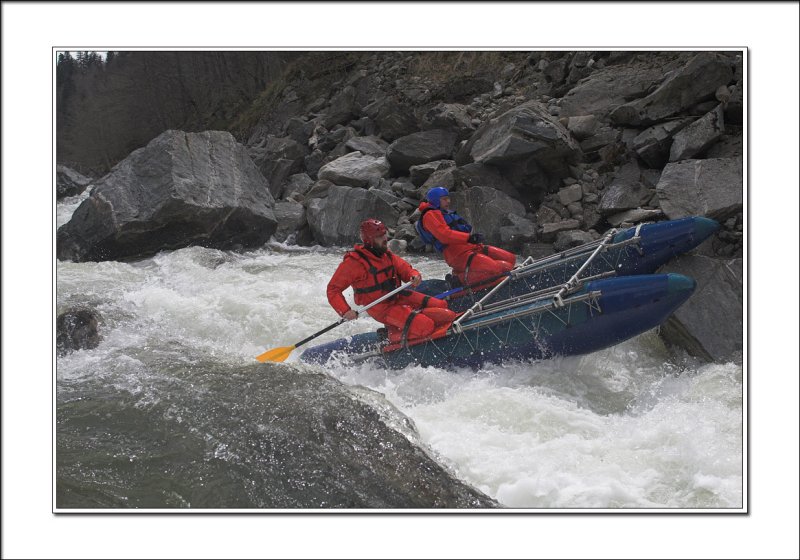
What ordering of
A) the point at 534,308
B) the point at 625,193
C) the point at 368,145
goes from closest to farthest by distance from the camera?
1. the point at 534,308
2. the point at 625,193
3. the point at 368,145

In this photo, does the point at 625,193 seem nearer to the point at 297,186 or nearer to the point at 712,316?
the point at 712,316

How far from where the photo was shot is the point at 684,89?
8.88 meters

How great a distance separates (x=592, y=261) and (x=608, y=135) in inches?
167

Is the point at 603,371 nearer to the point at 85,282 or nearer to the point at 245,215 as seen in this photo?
the point at 85,282

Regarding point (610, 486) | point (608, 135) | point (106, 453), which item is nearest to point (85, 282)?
point (106, 453)

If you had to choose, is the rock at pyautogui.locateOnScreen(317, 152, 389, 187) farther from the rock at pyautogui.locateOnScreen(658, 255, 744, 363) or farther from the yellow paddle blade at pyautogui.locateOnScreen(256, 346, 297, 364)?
the rock at pyautogui.locateOnScreen(658, 255, 744, 363)

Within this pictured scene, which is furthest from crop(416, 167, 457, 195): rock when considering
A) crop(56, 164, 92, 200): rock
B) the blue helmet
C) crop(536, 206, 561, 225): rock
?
crop(56, 164, 92, 200): rock

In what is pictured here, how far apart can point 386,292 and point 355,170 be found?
6608 mm

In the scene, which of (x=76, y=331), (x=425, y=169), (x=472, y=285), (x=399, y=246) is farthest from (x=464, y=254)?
(x=425, y=169)

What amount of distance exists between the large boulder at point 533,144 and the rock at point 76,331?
5890 mm

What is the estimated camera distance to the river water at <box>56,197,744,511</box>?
346cm

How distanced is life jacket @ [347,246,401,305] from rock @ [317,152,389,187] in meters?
6.29

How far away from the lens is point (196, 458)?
3676 millimetres
